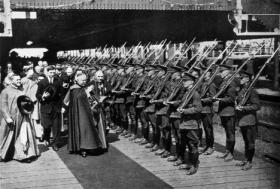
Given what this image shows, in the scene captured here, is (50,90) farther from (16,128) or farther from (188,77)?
(188,77)

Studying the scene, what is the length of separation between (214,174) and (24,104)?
3691mm

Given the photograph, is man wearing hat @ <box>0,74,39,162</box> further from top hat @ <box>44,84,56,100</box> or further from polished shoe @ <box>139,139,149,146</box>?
polished shoe @ <box>139,139,149,146</box>

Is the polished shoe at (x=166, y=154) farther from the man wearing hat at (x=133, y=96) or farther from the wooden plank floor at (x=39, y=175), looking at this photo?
the man wearing hat at (x=133, y=96)

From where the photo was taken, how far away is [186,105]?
6953 millimetres

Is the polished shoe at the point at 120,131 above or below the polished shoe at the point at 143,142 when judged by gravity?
below

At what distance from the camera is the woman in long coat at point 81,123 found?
8430 mm

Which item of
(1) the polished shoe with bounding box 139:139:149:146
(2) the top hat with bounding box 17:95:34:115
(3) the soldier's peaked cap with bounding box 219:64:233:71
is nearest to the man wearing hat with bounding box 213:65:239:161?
(3) the soldier's peaked cap with bounding box 219:64:233:71

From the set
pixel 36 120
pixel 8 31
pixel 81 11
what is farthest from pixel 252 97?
pixel 81 11

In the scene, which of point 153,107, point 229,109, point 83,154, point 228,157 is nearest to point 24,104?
point 83,154

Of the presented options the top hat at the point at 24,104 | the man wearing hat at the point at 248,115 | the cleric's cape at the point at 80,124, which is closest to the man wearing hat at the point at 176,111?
the man wearing hat at the point at 248,115

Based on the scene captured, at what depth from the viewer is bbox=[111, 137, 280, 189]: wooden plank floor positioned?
6.38m

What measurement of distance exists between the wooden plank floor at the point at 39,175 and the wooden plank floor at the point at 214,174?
1382mm

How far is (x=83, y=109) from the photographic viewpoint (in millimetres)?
8523

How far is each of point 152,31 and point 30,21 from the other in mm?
4775
